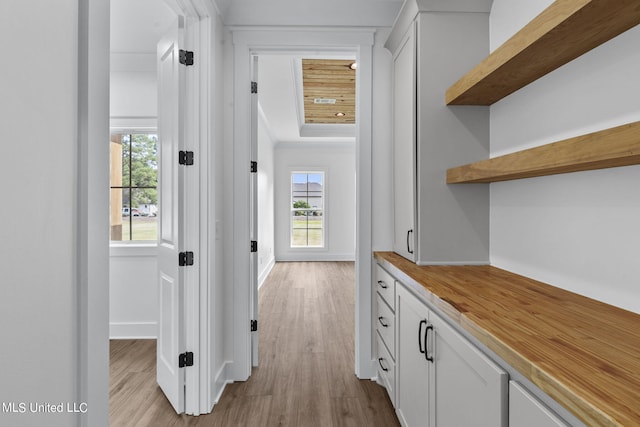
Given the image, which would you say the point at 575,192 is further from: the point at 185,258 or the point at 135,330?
the point at 135,330

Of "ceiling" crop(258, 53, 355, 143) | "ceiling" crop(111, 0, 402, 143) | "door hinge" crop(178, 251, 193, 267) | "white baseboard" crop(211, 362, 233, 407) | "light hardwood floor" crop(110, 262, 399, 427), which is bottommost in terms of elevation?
"light hardwood floor" crop(110, 262, 399, 427)

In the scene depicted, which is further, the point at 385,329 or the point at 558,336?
the point at 385,329

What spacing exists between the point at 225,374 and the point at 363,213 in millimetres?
1482

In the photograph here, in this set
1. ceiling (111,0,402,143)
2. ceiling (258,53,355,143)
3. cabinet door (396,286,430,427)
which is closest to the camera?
cabinet door (396,286,430,427)

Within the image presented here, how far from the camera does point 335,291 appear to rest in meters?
5.08

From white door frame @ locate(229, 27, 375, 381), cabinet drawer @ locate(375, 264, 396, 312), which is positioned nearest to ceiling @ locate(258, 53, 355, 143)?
white door frame @ locate(229, 27, 375, 381)

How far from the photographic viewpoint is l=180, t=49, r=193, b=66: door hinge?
6.70ft

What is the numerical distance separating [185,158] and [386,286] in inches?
56.4

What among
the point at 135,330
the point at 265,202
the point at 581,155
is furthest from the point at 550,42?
the point at 265,202

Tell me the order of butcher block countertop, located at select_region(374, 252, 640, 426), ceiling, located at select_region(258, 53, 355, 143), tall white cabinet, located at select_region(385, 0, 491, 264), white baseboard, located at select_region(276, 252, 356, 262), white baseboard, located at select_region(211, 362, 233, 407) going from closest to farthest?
butcher block countertop, located at select_region(374, 252, 640, 426) → tall white cabinet, located at select_region(385, 0, 491, 264) → white baseboard, located at select_region(211, 362, 233, 407) → ceiling, located at select_region(258, 53, 355, 143) → white baseboard, located at select_region(276, 252, 356, 262)

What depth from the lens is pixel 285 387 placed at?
235cm

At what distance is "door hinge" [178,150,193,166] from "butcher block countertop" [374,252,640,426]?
4.63ft

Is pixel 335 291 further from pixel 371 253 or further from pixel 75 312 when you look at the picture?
pixel 75 312

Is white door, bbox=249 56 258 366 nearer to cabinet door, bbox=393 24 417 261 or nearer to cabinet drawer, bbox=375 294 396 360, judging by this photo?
cabinet drawer, bbox=375 294 396 360
